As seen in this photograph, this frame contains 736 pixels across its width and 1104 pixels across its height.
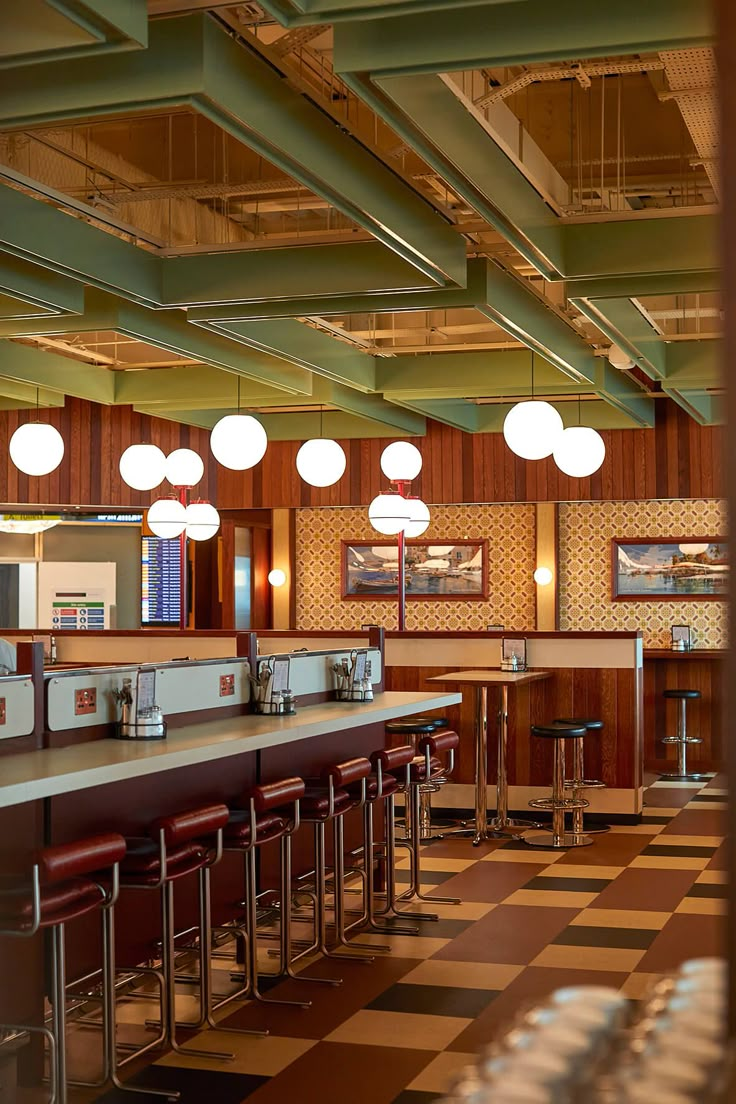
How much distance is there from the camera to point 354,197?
520 cm

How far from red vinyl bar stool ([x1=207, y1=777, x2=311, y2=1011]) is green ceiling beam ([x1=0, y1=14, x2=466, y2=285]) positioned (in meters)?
2.37

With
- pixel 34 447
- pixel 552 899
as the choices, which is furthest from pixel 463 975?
pixel 34 447

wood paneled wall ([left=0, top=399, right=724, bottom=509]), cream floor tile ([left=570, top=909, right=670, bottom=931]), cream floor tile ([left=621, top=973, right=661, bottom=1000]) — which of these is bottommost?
cream floor tile ([left=570, top=909, right=670, bottom=931])

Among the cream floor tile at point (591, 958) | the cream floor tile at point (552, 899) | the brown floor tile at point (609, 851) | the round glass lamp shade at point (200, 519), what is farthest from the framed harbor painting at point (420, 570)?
the cream floor tile at point (591, 958)

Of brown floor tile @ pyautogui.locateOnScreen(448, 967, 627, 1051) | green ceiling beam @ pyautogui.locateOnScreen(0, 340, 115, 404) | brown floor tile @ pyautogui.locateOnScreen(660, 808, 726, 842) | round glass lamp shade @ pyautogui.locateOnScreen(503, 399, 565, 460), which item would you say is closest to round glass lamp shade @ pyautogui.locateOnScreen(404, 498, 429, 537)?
round glass lamp shade @ pyautogui.locateOnScreen(503, 399, 565, 460)

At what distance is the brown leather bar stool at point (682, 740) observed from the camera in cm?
1123

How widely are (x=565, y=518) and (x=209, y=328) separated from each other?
22.6 ft

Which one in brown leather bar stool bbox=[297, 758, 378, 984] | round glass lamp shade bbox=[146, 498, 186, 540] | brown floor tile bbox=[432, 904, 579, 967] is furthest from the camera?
round glass lamp shade bbox=[146, 498, 186, 540]

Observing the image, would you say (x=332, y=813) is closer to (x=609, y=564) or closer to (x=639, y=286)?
(x=639, y=286)

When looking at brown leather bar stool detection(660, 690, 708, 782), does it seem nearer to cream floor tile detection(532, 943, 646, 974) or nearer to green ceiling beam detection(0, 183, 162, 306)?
cream floor tile detection(532, 943, 646, 974)

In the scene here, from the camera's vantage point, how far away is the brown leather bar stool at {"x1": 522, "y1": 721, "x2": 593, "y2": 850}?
7.91m

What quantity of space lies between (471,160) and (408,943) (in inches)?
131

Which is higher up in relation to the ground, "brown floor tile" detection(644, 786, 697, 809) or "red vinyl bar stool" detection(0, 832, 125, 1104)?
"red vinyl bar stool" detection(0, 832, 125, 1104)

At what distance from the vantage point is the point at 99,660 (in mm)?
8859
